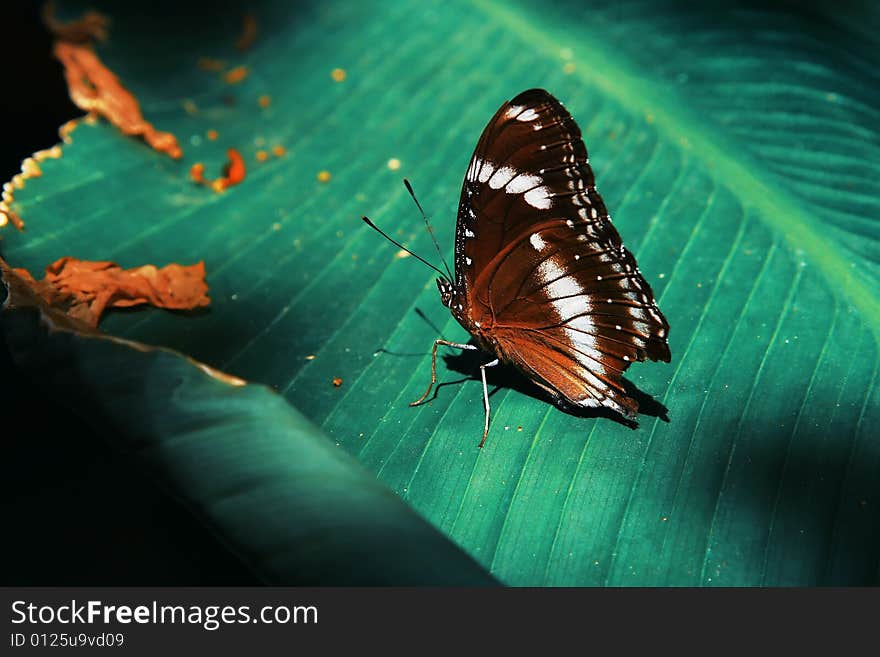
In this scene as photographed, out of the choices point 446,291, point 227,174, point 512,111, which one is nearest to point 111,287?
point 227,174

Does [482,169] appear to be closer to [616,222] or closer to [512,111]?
[512,111]

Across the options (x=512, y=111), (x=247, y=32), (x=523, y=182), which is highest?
(x=247, y=32)

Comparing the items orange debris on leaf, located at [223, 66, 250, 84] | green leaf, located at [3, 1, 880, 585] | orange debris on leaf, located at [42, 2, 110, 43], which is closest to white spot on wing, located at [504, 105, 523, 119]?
green leaf, located at [3, 1, 880, 585]

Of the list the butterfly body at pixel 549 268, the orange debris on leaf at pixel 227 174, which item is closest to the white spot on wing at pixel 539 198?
the butterfly body at pixel 549 268

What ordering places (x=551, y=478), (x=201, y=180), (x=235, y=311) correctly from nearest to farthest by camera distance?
1. (x=551, y=478)
2. (x=235, y=311)
3. (x=201, y=180)

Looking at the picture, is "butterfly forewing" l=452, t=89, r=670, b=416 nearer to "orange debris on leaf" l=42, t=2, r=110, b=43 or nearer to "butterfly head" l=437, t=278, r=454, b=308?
"butterfly head" l=437, t=278, r=454, b=308

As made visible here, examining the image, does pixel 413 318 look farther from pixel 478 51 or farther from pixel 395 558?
pixel 478 51

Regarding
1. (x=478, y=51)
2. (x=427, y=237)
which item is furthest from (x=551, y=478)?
(x=478, y=51)

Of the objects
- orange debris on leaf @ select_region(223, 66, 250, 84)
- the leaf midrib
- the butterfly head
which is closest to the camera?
the butterfly head
